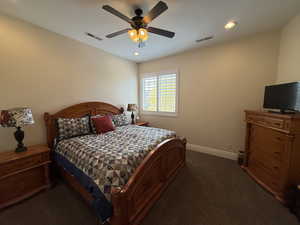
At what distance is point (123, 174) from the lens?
1335 mm

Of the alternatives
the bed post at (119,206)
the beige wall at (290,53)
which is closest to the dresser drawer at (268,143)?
the beige wall at (290,53)

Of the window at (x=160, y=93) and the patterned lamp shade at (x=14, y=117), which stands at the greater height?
the window at (x=160, y=93)

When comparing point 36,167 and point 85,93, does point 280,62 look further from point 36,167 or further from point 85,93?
point 36,167

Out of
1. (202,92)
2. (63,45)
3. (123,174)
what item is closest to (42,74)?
(63,45)

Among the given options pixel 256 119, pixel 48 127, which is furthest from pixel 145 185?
pixel 256 119

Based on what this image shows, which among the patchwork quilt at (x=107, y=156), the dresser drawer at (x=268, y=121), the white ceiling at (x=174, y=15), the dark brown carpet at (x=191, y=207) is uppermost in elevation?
the white ceiling at (x=174, y=15)

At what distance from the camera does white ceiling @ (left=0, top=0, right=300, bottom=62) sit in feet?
5.50

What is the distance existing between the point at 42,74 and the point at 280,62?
14.8 ft

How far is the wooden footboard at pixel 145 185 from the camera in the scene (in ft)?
3.91

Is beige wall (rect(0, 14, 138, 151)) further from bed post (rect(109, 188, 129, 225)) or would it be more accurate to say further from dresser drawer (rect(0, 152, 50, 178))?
bed post (rect(109, 188, 129, 225))

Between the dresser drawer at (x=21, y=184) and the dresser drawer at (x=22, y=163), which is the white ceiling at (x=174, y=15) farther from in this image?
the dresser drawer at (x=21, y=184)

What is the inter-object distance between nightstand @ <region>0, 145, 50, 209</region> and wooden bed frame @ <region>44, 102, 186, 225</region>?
362 millimetres

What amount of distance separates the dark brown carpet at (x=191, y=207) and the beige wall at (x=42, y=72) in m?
1.06

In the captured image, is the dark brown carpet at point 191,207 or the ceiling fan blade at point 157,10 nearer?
the ceiling fan blade at point 157,10
